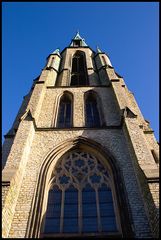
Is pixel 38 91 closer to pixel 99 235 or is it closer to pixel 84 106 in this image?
pixel 84 106

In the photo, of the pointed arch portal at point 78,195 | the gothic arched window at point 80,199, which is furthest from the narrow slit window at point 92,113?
the gothic arched window at point 80,199

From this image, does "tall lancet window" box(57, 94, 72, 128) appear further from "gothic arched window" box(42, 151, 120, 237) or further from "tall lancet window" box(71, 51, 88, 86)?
"tall lancet window" box(71, 51, 88, 86)

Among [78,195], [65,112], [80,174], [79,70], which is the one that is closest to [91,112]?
[65,112]

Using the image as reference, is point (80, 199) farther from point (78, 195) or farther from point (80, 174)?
point (80, 174)

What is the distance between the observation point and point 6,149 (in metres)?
12.8

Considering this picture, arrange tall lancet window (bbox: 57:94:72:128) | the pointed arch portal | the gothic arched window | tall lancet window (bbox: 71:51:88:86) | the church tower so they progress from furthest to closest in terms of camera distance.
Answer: tall lancet window (bbox: 71:51:88:86)
tall lancet window (bbox: 57:94:72:128)
the gothic arched window
the pointed arch portal
the church tower

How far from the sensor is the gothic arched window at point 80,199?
8922 mm

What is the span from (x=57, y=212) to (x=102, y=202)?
165 cm

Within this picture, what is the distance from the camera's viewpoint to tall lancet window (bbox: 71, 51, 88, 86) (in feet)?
73.3

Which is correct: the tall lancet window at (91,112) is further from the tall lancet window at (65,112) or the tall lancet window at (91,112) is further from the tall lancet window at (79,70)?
the tall lancet window at (79,70)

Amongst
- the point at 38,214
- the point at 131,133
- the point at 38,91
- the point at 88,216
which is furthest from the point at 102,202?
the point at 38,91

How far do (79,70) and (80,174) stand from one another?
49.7 ft

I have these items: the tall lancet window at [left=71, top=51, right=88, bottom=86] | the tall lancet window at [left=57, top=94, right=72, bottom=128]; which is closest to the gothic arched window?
the tall lancet window at [left=57, top=94, right=72, bottom=128]

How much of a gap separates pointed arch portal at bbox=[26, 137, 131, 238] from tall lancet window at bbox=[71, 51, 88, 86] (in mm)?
10457
